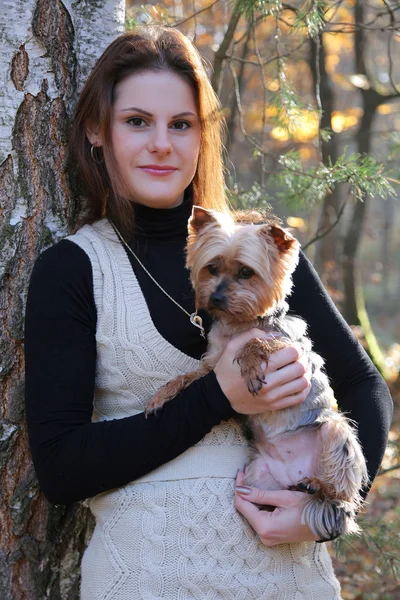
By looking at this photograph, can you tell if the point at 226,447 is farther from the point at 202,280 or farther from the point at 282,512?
the point at 202,280

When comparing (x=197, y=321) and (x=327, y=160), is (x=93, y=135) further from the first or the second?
(x=327, y=160)

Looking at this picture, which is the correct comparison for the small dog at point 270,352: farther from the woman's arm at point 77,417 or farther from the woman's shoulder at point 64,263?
the woman's shoulder at point 64,263

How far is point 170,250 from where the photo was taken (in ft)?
9.42

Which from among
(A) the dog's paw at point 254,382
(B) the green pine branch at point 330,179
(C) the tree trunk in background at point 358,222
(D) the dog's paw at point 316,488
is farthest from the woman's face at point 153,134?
(C) the tree trunk in background at point 358,222

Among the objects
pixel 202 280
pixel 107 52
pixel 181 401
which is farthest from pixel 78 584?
pixel 107 52

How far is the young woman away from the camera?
232 cm

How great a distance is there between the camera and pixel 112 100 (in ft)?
8.75

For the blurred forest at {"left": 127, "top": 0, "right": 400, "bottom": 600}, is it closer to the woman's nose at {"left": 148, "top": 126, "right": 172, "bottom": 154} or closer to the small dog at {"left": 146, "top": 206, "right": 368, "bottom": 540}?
the small dog at {"left": 146, "top": 206, "right": 368, "bottom": 540}

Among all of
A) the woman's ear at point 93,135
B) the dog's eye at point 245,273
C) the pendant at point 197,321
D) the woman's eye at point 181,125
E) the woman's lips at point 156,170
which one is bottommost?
the pendant at point 197,321

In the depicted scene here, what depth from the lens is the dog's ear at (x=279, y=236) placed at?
2695mm

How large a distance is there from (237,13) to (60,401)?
253 centimetres

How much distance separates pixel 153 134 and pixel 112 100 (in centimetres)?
23

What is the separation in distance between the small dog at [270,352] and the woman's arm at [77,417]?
0.19 metres

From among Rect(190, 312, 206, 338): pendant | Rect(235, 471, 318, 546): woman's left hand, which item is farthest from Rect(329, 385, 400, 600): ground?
Rect(190, 312, 206, 338): pendant
